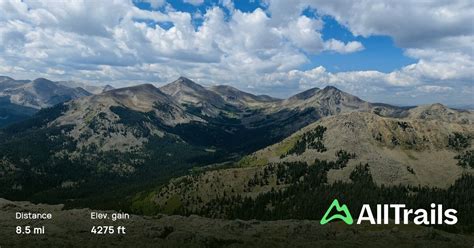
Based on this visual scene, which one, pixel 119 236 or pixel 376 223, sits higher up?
pixel 119 236

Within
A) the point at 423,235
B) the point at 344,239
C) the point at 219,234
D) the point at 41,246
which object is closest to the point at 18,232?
the point at 41,246

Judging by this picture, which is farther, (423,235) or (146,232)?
(423,235)

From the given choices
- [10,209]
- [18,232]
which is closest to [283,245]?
[18,232]

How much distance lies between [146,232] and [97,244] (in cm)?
1636

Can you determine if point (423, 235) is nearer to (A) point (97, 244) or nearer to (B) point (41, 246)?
(A) point (97, 244)

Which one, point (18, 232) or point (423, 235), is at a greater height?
point (18, 232)

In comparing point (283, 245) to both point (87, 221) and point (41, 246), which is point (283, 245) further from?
point (87, 221)

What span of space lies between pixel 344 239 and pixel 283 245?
2195 cm

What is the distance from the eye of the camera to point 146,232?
3718 inches

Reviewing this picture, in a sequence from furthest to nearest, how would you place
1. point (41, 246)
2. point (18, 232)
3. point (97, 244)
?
point (18, 232) → point (97, 244) → point (41, 246)

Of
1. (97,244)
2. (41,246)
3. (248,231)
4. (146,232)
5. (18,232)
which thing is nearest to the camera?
(41,246)

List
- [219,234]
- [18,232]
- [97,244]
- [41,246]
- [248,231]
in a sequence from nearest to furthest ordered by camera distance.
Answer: [41,246], [97,244], [18,232], [219,234], [248,231]

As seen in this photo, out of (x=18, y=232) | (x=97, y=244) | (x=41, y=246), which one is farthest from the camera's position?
(x=18, y=232)

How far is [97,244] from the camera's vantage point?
79.3 m
